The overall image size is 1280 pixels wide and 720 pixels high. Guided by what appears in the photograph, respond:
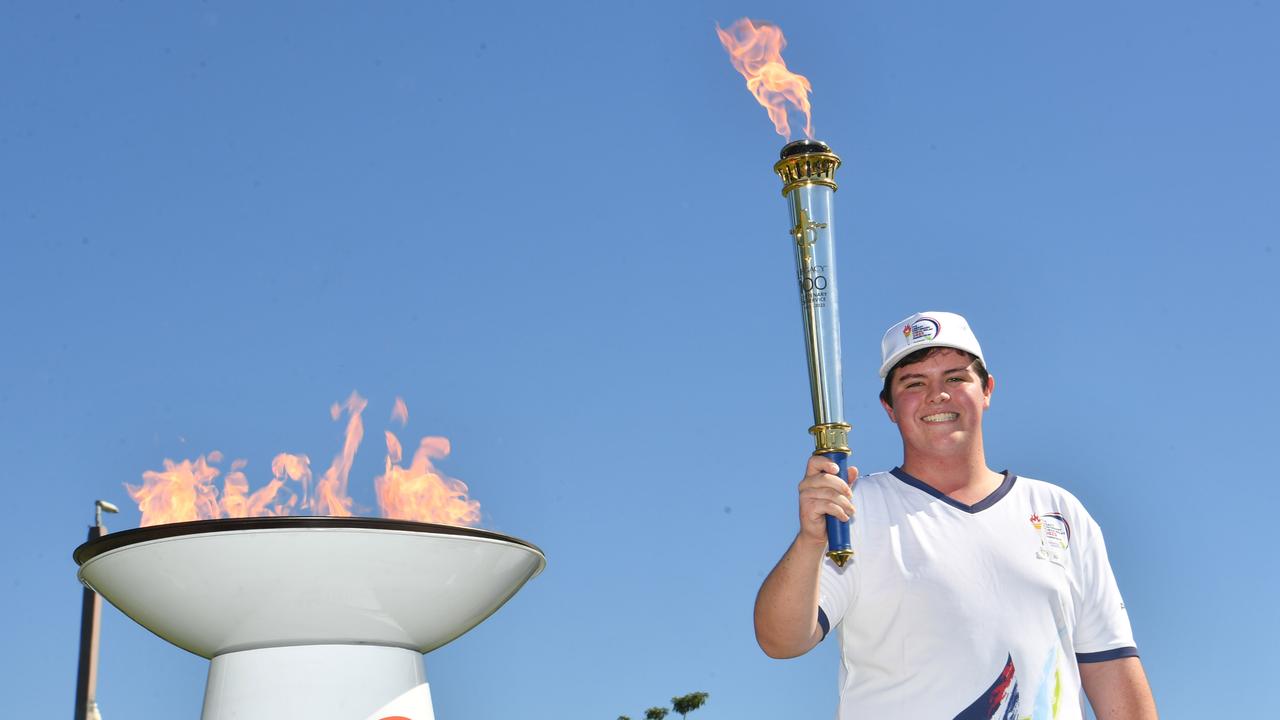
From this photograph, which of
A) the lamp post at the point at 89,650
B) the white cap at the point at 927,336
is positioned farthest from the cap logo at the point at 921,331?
the lamp post at the point at 89,650

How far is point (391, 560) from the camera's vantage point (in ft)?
11.4

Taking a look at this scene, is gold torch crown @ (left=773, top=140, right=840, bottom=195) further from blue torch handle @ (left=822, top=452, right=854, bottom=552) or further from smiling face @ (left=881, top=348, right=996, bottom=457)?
blue torch handle @ (left=822, top=452, right=854, bottom=552)

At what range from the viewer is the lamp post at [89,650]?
539 inches

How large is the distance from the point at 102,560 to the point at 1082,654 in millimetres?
2750

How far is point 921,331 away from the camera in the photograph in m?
3.19

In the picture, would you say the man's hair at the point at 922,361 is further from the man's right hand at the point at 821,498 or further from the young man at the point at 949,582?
the man's right hand at the point at 821,498

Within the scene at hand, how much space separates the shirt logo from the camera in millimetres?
3088

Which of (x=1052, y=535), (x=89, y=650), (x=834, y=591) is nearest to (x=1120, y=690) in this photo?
(x=1052, y=535)

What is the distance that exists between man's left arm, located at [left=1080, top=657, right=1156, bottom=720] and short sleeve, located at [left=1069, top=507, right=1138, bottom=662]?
0.07ft

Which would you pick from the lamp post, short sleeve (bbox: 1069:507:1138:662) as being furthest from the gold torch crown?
the lamp post

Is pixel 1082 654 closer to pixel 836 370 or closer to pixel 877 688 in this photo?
pixel 877 688

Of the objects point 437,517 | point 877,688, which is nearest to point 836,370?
point 877,688

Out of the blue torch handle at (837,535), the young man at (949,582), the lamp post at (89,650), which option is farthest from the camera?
the lamp post at (89,650)

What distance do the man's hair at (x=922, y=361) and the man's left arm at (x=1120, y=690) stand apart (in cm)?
79
